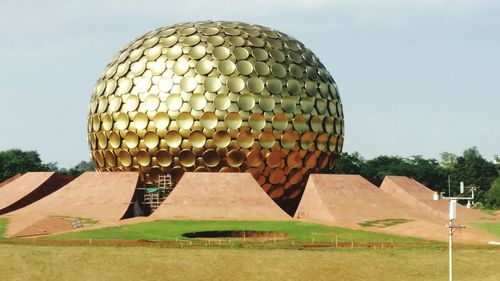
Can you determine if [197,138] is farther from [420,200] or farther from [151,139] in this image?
[420,200]

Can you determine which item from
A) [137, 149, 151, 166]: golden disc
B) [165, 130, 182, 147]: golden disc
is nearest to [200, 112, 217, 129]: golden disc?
[165, 130, 182, 147]: golden disc

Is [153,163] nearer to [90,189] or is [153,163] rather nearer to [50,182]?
[90,189]

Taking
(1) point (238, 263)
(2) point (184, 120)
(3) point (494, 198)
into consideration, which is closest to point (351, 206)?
(2) point (184, 120)

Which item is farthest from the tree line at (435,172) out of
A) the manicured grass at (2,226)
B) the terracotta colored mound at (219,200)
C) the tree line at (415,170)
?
the manicured grass at (2,226)

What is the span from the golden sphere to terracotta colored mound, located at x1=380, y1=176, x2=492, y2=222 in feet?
16.9

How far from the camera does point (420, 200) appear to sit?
41531 mm

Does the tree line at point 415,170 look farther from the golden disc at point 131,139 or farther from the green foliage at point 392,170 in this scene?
the golden disc at point 131,139

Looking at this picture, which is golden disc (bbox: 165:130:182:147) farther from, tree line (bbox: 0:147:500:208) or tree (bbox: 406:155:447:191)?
tree (bbox: 406:155:447:191)

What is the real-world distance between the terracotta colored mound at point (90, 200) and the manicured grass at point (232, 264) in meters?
10.4

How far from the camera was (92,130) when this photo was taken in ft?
137

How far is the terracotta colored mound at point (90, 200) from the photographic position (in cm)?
3419

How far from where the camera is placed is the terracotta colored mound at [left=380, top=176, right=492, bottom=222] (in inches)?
1577

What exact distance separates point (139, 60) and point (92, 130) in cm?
547

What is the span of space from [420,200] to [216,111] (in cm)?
1397
